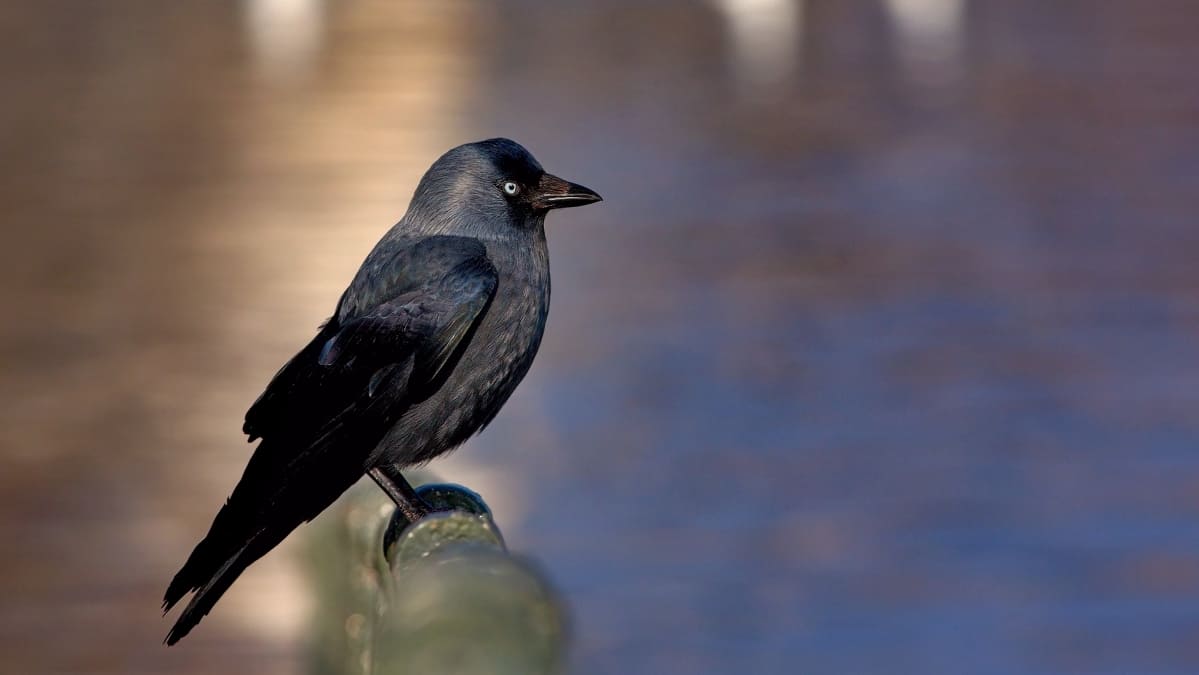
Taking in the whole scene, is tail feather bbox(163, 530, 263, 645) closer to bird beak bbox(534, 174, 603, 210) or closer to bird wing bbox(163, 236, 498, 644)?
bird wing bbox(163, 236, 498, 644)

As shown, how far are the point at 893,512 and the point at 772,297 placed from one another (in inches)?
73.7

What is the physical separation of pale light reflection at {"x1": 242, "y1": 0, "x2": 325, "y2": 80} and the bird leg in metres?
7.83

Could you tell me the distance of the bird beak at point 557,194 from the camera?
242 centimetres

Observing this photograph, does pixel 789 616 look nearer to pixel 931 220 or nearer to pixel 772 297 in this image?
pixel 772 297

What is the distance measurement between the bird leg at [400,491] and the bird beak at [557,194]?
44 centimetres

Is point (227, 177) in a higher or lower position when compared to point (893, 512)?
higher

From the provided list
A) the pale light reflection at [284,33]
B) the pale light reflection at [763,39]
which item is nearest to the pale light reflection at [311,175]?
the pale light reflection at [284,33]

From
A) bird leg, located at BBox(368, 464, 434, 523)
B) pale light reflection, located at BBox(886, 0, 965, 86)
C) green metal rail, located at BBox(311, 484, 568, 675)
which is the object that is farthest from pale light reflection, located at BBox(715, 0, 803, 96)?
green metal rail, located at BBox(311, 484, 568, 675)

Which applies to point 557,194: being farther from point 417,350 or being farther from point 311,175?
point 311,175

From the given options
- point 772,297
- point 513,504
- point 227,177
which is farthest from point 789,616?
point 227,177

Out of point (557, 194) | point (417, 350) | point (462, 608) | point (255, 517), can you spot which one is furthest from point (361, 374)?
point (462, 608)

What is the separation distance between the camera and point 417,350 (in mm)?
2285

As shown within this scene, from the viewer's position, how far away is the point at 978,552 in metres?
4.94

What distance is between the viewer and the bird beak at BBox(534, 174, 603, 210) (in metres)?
2.42
